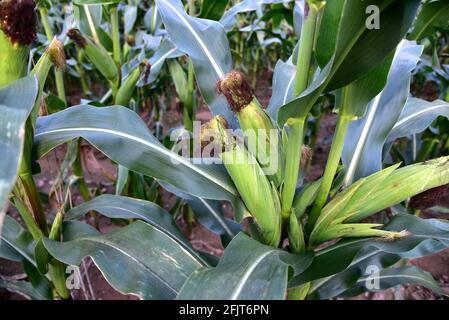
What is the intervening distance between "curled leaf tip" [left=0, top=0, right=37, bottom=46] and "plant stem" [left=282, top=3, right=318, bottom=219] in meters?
0.49

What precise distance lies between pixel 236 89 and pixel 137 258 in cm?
41

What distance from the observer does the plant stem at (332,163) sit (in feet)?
2.25

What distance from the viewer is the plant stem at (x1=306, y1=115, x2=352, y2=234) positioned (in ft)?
2.25

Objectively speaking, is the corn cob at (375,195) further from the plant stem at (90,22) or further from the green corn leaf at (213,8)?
the plant stem at (90,22)

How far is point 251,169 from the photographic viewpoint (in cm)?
66

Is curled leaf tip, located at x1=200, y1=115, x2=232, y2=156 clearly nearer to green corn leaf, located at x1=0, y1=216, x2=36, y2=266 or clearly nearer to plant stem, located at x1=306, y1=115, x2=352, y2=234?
plant stem, located at x1=306, y1=115, x2=352, y2=234

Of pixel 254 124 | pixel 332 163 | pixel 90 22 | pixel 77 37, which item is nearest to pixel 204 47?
pixel 254 124

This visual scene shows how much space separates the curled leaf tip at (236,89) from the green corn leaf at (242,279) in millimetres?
285

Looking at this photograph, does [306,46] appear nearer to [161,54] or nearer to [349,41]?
[349,41]

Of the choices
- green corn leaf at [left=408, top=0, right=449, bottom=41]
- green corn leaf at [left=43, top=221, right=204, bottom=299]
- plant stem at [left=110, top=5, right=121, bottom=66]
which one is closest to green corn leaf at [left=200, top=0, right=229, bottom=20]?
plant stem at [left=110, top=5, right=121, bottom=66]

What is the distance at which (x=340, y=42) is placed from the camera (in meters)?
0.51

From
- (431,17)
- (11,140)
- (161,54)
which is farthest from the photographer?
(161,54)

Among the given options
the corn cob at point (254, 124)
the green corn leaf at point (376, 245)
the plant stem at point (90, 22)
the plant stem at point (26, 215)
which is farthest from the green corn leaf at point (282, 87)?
the plant stem at point (90, 22)

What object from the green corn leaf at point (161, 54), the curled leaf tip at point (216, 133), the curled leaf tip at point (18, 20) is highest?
the curled leaf tip at point (18, 20)
